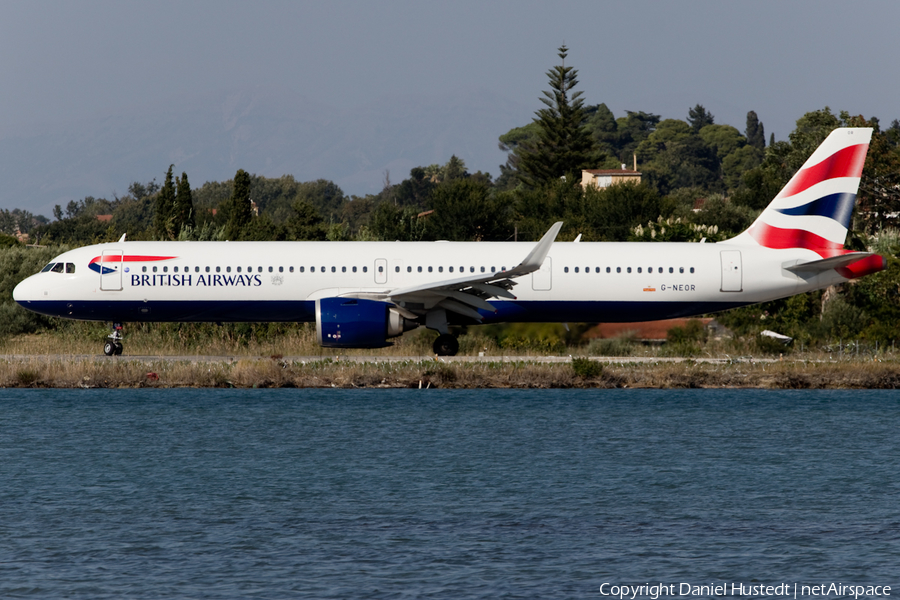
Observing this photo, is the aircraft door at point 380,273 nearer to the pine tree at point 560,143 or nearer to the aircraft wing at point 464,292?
the aircraft wing at point 464,292

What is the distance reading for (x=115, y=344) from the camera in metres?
35.4

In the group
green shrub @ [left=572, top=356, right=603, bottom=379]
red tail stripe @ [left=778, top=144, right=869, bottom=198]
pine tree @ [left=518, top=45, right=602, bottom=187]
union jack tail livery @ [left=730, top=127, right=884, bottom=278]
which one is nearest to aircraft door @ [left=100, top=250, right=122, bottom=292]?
green shrub @ [left=572, top=356, right=603, bottom=379]

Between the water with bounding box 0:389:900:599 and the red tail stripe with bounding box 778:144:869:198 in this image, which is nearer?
the water with bounding box 0:389:900:599

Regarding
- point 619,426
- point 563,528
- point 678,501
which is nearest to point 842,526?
point 678,501

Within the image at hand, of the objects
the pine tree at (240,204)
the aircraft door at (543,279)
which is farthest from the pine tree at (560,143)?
the aircraft door at (543,279)

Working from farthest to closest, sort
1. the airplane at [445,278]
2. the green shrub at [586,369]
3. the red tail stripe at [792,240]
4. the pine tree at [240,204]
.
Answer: the pine tree at [240,204] → the red tail stripe at [792,240] → the airplane at [445,278] → the green shrub at [586,369]

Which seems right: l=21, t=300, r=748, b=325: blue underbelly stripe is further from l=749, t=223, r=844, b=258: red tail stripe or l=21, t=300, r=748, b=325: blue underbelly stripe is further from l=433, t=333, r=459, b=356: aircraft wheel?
l=749, t=223, r=844, b=258: red tail stripe

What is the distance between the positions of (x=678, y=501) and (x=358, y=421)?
10308 millimetres

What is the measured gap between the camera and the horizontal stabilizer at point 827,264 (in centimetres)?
3384

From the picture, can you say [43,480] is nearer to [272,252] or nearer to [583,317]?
[272,252]

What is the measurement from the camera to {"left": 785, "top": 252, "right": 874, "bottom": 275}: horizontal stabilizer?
33.8 m

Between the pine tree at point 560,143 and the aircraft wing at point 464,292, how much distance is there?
62.2m

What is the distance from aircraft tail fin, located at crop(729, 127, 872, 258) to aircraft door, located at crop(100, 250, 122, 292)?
19369mm

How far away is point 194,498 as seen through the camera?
19188mm
